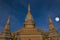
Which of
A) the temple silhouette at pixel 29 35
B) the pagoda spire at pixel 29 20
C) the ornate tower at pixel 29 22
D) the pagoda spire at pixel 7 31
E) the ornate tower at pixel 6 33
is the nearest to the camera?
the ornate tower at pixel 6 33

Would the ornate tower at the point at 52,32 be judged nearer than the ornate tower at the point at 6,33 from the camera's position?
No

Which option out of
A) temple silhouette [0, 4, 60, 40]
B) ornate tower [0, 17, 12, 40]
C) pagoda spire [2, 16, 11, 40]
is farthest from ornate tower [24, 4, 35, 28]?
ornate tower [0, 17, 12, 40]

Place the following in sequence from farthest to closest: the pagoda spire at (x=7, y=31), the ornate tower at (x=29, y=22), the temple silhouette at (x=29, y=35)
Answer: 1. the ornate tower at (x=29, y=22)
2. the temple silhouette at (x=29, y=35)
3. the pagoda spire at (x=7, y=31)

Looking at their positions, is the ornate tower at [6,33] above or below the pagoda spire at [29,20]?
below

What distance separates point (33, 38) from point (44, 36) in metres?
3.40

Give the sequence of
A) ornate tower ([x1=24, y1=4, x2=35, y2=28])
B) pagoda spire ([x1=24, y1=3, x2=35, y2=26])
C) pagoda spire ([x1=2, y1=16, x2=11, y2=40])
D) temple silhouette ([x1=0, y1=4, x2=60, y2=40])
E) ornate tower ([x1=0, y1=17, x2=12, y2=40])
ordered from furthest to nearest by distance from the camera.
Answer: pagoda spire ([x1=24, y1=3, x2=35, y2=26])
ornate tower ([x1=24, y1=4, x2=35, y2=28])
temple silhouette ([x1=0, y1=4, x2=60, y2=40])
pagoda spire ([x1=2, y1=16, x2=11, y2=40])
ornate tower ([x1=0, y1=17, x2=12, y2=40])

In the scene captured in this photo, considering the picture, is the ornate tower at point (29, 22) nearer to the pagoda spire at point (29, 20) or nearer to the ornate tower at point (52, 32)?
the pagoda spire at point (29, 20)

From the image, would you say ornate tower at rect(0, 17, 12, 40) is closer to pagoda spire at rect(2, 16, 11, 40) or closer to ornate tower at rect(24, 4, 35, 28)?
pagoda spire at rect(2, 16, 11, 40)

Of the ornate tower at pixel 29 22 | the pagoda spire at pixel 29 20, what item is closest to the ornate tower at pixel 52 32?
the ornate tower at pixel 29 22

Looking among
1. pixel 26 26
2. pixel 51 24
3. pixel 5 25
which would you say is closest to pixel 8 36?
pixel 5 25

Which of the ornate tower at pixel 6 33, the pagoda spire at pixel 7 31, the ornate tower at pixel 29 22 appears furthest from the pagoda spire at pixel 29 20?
the ornate tower at pixel 6 33

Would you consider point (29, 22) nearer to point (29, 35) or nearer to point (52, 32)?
point (29, 35)

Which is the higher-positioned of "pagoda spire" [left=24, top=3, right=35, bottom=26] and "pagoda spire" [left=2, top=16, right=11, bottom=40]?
"pagoda spire" [left=24, top=3, right=35, bottom=26]

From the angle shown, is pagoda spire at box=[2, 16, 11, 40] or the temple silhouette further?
the temple silhouette
